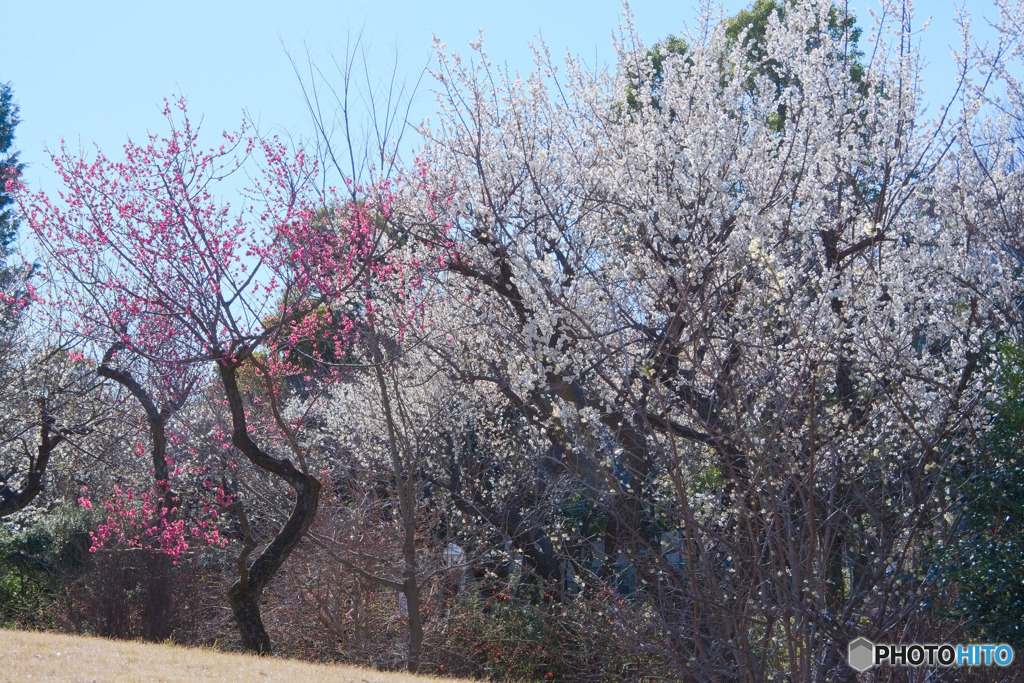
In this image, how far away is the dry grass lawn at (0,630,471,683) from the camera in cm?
579

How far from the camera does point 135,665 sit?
6.23m

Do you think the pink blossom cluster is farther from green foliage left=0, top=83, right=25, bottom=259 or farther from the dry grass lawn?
green foliage left=0, top=83, right=25, bottom=259

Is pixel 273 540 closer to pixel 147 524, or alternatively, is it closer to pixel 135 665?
pixel 135 665

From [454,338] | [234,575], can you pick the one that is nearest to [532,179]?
[454,338]

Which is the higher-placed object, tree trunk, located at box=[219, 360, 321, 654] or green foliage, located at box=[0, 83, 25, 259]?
green foliage, located at box=[0, 83, 25, 259]

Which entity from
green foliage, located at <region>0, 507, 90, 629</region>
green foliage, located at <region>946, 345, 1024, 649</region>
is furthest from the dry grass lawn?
green foliage, located at <region>0, 507, 90, 629</region>

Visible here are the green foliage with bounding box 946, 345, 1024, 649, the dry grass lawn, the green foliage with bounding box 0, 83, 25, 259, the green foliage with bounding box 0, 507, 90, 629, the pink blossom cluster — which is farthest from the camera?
the green foliage with bounding box 0, 83, 25, 259

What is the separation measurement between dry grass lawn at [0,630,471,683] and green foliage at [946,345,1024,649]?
3999 mm

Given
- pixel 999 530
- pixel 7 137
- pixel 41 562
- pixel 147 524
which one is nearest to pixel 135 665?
pixel 999 530

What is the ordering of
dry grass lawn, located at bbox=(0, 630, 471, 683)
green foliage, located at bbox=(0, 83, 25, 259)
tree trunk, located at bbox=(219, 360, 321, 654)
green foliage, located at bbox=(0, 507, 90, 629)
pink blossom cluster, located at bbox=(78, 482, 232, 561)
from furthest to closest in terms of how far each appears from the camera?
green foliage, located at bbox=(0, 83, 25, 259), green foliage, located at bbox=(0, 507, 90, 629), pink blossom cluster, located at bbox=(78, 482, 232, 561), tree trunk, located at bbox=(219, 360, 321, 654), dry grass lawn, located at bbox=(0, 630, 471, 683)

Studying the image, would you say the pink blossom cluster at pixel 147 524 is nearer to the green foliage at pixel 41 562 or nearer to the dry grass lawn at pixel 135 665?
the green foliage at pixel 41 562

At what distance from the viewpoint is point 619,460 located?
795cm

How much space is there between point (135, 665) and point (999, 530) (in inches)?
235

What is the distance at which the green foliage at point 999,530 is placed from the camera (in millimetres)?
5676
